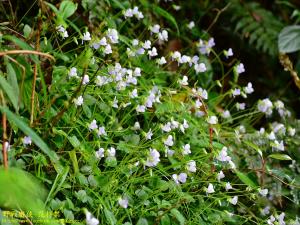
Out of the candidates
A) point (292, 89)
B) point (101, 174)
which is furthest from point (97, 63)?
point (292, 89)

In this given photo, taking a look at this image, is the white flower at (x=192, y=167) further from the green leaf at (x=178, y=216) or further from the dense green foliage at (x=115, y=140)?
the green leaf at (x=178, y=216)

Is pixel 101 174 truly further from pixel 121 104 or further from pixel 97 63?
pixel 97 63

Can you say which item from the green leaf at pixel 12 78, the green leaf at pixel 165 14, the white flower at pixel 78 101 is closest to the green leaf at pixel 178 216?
the white flower at pixel 78 101

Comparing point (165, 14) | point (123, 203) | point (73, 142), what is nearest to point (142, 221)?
point (123, 203)

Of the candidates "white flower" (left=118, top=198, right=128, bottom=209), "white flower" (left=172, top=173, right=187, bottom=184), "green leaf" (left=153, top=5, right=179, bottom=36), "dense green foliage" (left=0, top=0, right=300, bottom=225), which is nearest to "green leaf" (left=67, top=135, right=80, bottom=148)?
"dense green foliage" (left=0, top=0, right=300, bottom=225)

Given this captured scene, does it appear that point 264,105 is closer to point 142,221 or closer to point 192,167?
point 192,167

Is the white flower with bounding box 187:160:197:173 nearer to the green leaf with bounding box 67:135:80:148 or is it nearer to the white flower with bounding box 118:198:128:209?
the white flower with bounding box 118:198:128:209

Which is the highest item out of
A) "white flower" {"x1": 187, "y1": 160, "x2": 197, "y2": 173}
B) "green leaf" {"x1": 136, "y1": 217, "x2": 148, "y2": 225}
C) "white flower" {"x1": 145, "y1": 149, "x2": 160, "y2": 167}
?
"white flower" {"x1": 145, "y1": 149, "x2": 160, "y2": 167}

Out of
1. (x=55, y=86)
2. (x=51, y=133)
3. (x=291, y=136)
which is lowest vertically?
(x=291, y=136)
